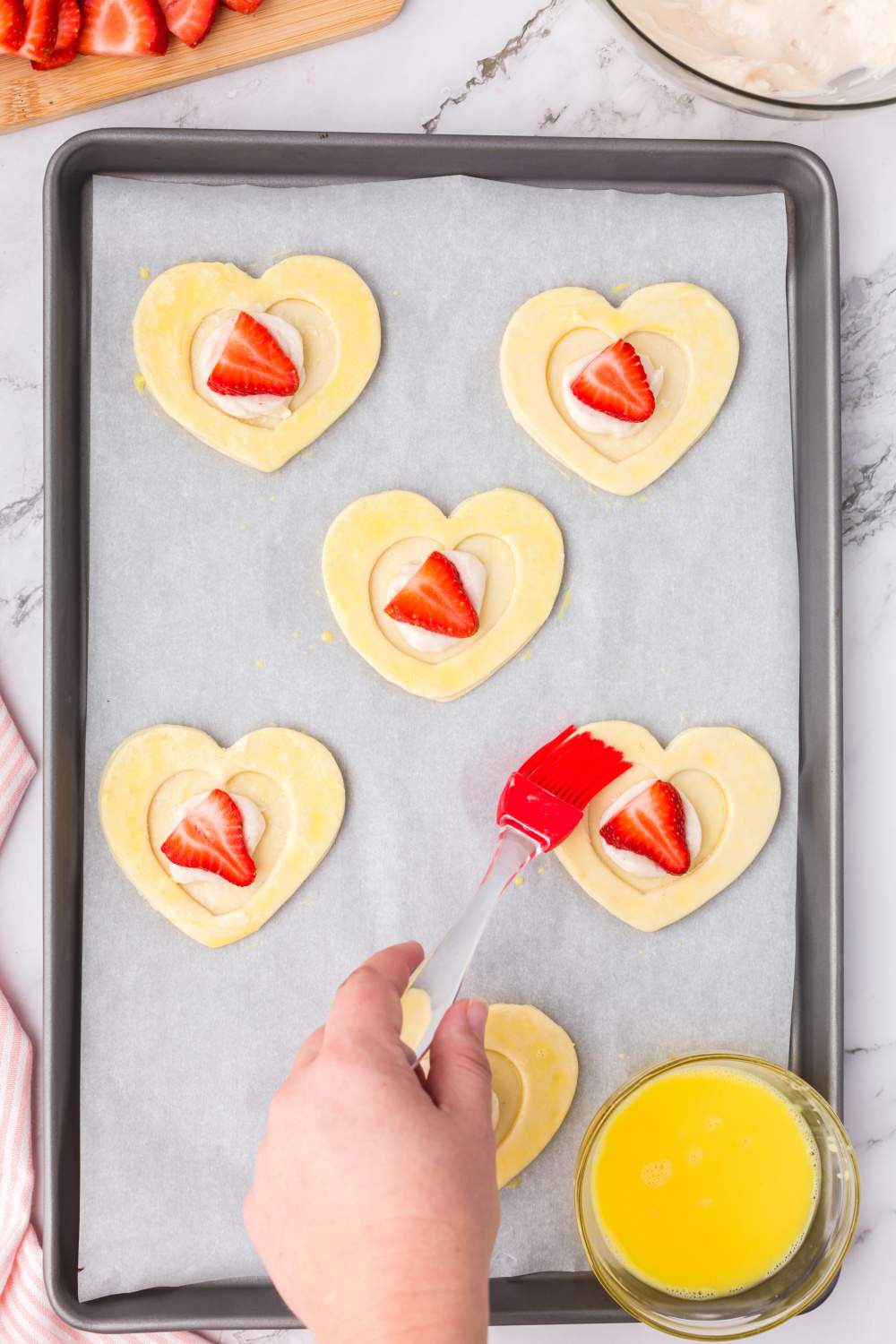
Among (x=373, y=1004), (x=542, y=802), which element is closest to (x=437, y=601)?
(x=542, y=802)

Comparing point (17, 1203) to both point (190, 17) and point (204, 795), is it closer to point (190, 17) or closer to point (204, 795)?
point (204, 795)

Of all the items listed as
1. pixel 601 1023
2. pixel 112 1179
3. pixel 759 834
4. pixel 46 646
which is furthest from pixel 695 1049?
pixel 46 646

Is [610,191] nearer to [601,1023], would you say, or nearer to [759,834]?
[759,834]

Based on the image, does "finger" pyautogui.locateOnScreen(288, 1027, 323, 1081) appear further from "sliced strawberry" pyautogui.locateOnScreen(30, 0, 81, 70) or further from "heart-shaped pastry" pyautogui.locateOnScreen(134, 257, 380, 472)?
"sliced strawberry" pyautogui.locateOnScreen(30, 0, 81, 70)

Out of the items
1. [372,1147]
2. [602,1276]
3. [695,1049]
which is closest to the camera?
[372,1147]

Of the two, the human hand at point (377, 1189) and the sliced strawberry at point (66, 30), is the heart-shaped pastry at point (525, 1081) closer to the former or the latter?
the human hand at point (377, 1189)

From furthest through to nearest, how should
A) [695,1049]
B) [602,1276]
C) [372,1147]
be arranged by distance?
[695,1049]
[602,1276]
[372,1147]

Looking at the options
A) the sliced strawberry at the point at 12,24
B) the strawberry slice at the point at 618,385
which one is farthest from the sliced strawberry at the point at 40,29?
the strawberry slice at the point at 618,385
